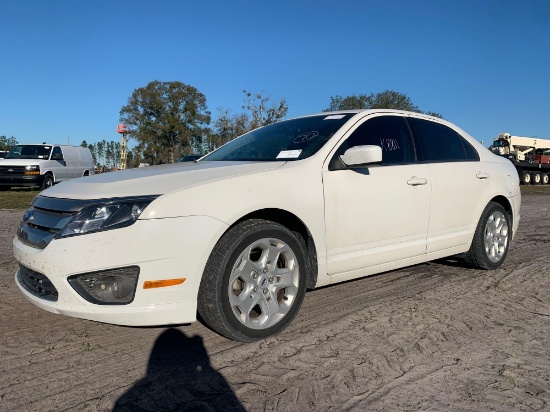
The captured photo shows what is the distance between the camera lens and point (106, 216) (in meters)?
2.72

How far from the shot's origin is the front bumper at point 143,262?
8.70 feet

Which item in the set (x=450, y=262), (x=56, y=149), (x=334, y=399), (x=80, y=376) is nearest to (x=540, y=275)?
(x=450, y=262)

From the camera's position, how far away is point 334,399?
7.61 ft

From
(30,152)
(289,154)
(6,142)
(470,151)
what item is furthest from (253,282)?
(6,142)

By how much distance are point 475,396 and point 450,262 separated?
3.38 metres

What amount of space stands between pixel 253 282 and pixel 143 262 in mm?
764

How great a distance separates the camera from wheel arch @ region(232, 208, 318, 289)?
10.6 ft

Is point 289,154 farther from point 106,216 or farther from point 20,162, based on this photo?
point 20,162

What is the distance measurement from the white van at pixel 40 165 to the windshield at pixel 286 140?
15.0 m

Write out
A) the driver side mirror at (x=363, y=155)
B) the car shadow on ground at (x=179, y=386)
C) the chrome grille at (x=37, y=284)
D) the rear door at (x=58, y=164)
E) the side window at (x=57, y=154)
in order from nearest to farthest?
1. the car shadow on ground at (x=179, y=386)
2. the chrome grille at (x=37, y=284)
3. the driver side mirror at (x=363, y=155)
4. the rear door at (x=58, y=164)
5. the side window at (x=57, y=154)

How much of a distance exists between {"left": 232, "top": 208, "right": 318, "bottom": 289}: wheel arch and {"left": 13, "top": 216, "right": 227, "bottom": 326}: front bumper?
537 millimetres

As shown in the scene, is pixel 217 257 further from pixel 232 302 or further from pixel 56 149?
pixel 56 149

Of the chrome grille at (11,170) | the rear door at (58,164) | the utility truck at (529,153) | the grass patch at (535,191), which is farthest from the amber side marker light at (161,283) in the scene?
the utility truck at (529,153)

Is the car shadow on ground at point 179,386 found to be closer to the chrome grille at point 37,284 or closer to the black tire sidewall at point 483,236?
the chrome grille at point 37,284
